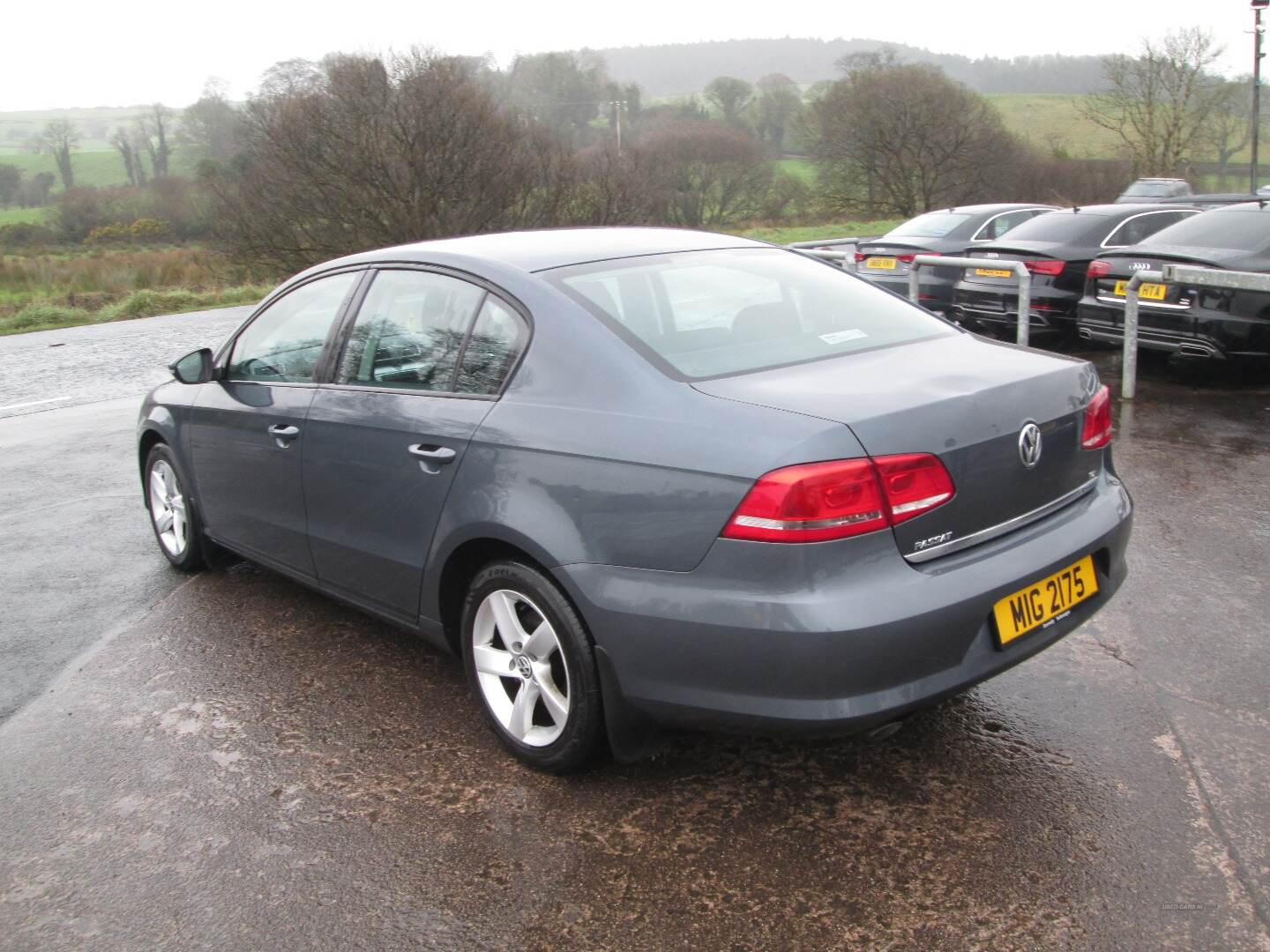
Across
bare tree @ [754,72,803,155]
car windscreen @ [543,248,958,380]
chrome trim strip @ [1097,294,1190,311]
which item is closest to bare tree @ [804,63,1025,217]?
bare tree @ [754,72,803,155]

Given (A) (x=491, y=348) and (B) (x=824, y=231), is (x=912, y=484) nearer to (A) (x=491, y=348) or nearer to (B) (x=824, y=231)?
(A) (x=491, y=348)

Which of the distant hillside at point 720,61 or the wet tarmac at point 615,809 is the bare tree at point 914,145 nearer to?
the wet tarmac at point 615,809

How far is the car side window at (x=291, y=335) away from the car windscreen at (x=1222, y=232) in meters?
7.33

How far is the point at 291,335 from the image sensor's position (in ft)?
14.9

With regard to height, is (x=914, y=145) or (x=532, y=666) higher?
(x=914, y=145)

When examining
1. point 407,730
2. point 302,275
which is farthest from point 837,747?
point 302,275

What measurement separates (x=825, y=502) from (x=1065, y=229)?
986 centimetres

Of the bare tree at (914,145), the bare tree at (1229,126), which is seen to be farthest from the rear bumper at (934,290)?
the bare tree at (1229,126)

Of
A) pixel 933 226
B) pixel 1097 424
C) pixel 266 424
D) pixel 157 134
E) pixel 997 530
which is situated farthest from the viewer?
pixel 157 134

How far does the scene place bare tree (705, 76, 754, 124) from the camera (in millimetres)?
74250

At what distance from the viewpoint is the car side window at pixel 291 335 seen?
4316 millimetres

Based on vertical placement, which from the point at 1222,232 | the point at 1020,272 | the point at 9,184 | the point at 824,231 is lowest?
the point at 824,231

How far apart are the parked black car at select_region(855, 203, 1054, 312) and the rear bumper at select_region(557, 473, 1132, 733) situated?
986 cm

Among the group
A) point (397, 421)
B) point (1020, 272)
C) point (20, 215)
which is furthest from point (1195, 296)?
point (20, 215)
